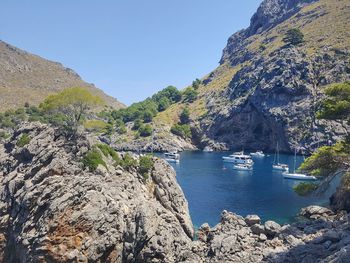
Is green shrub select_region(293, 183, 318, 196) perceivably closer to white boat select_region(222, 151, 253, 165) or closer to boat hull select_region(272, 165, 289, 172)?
boat hull select_region(272, 165, 289, 172)

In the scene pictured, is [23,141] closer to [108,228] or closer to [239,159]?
[108,228]

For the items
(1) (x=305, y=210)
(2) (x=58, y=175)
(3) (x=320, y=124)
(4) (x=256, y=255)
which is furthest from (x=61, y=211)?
(3) (x=320, y=124)

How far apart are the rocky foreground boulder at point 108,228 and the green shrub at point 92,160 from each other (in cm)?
A: 80

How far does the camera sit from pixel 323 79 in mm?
181875

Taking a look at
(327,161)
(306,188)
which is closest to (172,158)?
(306,188)

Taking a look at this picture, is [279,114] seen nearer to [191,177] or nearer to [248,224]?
[191,177]

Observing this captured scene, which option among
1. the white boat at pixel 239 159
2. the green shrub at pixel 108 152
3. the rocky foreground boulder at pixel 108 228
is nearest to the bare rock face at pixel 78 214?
the rocky foreground boulder at pixel 108 228

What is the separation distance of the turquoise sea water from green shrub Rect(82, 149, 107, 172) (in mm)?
23659

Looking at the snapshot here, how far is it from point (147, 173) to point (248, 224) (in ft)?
56.6

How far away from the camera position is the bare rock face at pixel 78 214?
3962 cm

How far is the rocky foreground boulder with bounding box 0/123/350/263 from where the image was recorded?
127 feet

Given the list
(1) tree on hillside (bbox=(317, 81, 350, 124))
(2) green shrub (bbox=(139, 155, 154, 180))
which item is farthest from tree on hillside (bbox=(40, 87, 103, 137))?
(1) tree on hillside (bbox=(317, 81, 350, 124))

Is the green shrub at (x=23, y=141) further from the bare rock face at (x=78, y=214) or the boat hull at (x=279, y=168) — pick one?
the boat hull at (x=279, y=168)

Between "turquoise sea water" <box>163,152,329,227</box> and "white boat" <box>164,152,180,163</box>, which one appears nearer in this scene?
"turquoise sea water" <box>163,152,329,227</box>
